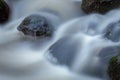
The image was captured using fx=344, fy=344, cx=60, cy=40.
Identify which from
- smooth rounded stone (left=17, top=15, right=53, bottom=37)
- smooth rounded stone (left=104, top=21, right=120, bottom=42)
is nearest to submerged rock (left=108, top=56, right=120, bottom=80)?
smooth rounded stone (left=104, top=21, right=120, bottom=42)

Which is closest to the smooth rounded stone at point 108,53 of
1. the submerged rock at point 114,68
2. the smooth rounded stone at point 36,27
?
the submerged rock at point 114,68

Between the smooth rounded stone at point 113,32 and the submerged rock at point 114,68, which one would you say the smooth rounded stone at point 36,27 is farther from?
the submerged rock at point 114,68

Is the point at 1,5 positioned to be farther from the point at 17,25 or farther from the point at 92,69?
the point at 92,69

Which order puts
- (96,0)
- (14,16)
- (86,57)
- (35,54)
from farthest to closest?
(14,16) < (96,0) < (35,54) < (86,57)

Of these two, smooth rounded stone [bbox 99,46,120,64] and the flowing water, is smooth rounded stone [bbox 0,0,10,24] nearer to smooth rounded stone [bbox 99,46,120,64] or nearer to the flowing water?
the flowing water

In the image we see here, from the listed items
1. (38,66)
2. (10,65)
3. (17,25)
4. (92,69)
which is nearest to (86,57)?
(92,69)

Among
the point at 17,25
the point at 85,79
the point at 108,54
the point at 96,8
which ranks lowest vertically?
the point at 85,79
